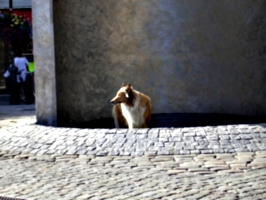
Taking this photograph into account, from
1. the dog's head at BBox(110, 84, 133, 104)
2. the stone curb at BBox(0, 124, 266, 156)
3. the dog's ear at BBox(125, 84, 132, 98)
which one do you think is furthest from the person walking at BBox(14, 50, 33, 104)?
the stone curb at BBox(0, 124, 266, 156)

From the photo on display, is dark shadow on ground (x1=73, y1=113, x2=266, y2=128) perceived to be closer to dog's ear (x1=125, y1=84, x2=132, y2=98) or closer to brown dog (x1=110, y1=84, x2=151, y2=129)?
brown dog (x1=110, y1=84, x2=151, y2=129)

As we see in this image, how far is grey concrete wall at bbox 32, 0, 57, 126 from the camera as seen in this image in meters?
11.9

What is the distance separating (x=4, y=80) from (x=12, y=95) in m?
7.80

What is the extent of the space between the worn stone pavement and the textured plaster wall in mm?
3032

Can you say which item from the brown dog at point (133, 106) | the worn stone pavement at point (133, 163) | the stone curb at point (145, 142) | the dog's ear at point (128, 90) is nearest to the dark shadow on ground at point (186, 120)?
the brown dog at point (133, 106)

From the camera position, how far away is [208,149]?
9609mm

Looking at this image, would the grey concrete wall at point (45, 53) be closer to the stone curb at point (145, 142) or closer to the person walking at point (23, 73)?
the stone curb at point (145, 142)

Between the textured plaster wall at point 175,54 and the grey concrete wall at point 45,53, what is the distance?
4.96 feet

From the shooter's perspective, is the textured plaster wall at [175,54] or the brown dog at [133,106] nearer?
the brown dog at [133,106]

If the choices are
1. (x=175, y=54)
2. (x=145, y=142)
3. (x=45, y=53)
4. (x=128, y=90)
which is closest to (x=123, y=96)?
(x=128, y=90)

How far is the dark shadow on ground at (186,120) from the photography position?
13.2 m

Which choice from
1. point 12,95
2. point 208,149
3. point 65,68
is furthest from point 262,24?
point 12,95

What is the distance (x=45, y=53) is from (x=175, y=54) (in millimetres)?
3760

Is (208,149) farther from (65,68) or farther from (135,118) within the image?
(65,68)
